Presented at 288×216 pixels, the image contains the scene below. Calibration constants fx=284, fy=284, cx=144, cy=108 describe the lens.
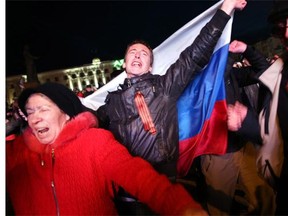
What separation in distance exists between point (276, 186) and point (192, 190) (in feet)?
6.26

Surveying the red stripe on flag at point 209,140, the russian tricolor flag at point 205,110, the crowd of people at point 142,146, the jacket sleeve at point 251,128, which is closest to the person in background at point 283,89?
the crowd of people at point 142,146

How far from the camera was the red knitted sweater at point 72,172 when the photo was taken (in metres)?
1.59

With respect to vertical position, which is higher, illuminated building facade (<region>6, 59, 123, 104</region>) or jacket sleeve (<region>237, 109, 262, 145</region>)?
illuminated building facade (<region>6, 59, 123, 104</region>)

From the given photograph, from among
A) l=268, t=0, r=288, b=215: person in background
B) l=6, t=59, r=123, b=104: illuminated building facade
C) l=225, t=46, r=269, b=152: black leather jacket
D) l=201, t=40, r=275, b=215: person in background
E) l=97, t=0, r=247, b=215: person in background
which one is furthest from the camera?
l=6, t=59, r=123, b=104: illuminated building facade

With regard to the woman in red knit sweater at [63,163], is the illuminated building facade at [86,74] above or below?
above

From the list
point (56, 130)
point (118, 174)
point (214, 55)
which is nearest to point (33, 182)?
point (56, 130)

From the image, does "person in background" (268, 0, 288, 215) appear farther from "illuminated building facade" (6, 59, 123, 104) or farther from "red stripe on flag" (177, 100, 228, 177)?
"illuminated building facade" (6, 59, 123, 104)

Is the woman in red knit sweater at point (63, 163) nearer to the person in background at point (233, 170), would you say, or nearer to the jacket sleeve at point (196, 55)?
the jacket sleeve at point (196, 55)

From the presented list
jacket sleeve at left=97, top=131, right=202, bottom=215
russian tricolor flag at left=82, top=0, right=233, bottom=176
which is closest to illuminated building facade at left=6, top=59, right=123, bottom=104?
russian tricolor flag at left=82, top=0, right=233, bottom=176

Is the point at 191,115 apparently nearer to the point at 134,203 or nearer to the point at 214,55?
the point at 214,55

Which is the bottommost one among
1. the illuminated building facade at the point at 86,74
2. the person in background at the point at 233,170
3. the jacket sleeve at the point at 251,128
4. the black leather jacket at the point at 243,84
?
the person in background at the point at 233,170

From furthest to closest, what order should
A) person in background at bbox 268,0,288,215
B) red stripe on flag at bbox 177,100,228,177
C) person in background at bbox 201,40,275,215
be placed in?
1. person in background at bbox 201,40,275,215
2. red stripe on flag at bbox 177,100,228,177
3. person in background at bbox 268,0,288,215

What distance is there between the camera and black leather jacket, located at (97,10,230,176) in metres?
2.38

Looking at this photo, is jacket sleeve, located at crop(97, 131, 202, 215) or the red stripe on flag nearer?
jacket sleeve, located at crop(97, 131, 202, 215)
